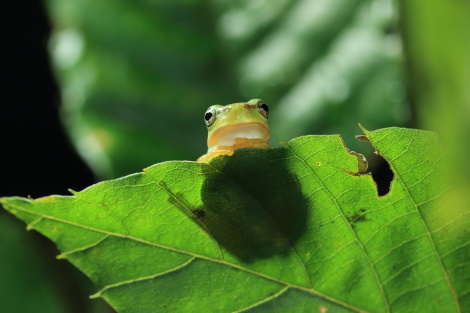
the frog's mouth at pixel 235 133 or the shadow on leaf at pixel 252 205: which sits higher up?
the frog's mouth at pixel 235 133

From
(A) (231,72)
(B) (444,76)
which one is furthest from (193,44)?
(B) (444,76)

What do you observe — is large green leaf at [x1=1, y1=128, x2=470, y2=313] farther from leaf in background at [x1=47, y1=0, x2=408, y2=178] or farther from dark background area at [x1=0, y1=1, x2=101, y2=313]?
dark background area at [x1=0, y1=1, x2=101, y2=313]

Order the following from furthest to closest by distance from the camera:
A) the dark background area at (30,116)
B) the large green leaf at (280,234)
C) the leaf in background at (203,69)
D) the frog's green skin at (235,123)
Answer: the dark background area at (30,116) → the leaf in background at (203,69) → the frog's green skin at (235,123) → the large green leaf at (280,234)

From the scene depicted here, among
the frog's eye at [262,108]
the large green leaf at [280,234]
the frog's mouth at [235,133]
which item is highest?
the frog's eye at [262,108]

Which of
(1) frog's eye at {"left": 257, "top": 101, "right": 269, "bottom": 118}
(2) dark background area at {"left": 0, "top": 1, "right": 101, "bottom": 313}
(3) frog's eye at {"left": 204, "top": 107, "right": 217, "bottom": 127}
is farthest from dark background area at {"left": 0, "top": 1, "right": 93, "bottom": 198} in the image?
(1) frog's eye at {"left": 257, "top": 101, "right": 269, "bottom": 118}

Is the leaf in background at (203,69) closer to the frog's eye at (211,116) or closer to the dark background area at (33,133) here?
the dark background area at (33,133)

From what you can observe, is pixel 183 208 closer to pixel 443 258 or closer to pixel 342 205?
pixel 342 205

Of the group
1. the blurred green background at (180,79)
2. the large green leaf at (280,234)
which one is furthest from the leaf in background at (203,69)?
the large green leaf at (280,234)

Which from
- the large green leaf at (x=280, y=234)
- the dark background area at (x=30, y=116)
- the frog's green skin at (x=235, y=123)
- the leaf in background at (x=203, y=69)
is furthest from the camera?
the dark background area at (x=30, y=116)
